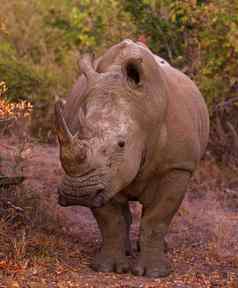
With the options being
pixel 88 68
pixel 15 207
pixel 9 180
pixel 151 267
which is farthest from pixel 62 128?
pixel 9 180

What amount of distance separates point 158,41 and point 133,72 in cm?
564

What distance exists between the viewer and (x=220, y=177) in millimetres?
10055

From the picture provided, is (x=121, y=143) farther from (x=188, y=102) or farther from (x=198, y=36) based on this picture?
(x=198, y=36)

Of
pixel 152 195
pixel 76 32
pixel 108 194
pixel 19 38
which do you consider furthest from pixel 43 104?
pixel 108 194

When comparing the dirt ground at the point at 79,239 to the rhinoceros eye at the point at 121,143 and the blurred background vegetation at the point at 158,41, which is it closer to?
the rhinoceros eye at the point at 121,143

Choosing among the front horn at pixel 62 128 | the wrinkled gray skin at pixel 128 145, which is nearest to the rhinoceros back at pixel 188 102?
the wrinkled gray skin at pixel 128 145

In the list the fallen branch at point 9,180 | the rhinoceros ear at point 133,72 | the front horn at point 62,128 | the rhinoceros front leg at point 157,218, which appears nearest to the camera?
the front horn at point 62,128

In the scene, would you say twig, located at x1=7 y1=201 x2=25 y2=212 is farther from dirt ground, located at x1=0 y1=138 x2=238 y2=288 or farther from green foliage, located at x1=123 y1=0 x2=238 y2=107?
green foliage, located at x1=123 y1=0 x2=238 y2=107

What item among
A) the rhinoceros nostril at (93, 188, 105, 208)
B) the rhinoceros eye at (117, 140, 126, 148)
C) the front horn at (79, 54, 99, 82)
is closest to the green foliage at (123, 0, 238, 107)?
the front horn at (79, 54, 99, 82)

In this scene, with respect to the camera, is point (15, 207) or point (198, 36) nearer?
point (15, 207)

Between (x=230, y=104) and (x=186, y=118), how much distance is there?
453cm

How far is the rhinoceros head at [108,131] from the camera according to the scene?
5172mm

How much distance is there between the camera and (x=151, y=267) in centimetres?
614

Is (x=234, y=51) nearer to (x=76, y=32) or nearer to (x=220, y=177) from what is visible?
(x=220, y=177)
